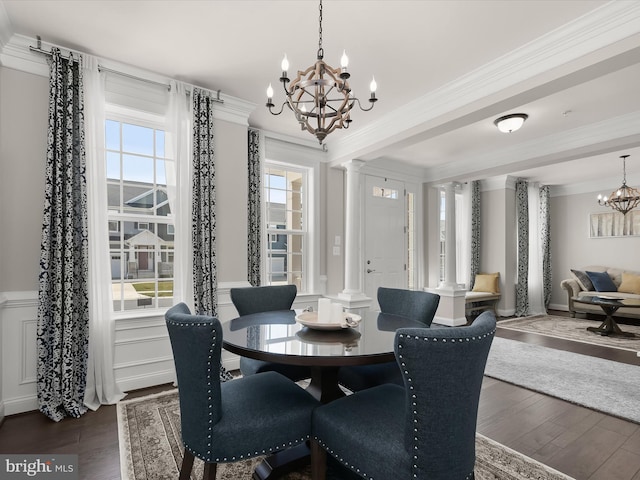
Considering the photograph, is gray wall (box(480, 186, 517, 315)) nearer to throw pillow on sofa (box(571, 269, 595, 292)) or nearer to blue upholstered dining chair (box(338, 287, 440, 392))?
A: throw pillow on sofa (box(571, 269, 595, 292))

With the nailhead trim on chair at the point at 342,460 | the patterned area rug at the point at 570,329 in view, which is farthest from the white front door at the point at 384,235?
the nailhead trim on chair at the point at 342,460

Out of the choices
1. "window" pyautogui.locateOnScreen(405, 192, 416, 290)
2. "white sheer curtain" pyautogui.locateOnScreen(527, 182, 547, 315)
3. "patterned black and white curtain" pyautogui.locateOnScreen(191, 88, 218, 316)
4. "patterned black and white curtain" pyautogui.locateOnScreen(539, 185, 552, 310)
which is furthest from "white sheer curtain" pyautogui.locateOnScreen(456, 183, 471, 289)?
"patterned black and white curtain" pyautogui.locateOnScreen(191, 88, 218, 316)

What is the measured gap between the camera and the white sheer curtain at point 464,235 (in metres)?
7.05

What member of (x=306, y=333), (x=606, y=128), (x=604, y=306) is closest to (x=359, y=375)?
(x=306, y=333)

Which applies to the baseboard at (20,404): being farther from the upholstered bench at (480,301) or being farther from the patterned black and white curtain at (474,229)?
the patterned black and white curtain at (474,229)

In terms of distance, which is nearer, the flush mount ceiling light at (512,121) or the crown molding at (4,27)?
the crown molding at (4,27)

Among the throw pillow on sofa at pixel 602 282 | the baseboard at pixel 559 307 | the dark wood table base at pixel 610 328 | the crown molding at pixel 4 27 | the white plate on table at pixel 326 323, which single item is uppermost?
the crown molding at pixel 4 27

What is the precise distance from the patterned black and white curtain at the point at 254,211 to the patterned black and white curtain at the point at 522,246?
18.6ft

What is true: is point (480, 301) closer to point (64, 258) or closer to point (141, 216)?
point (141, 216)

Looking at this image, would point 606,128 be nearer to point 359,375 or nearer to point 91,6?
point 359,375

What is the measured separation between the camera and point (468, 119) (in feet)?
10.3

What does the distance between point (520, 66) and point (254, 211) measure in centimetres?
289

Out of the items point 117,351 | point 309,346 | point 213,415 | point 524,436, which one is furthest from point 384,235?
point 213,415

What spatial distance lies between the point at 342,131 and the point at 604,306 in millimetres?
4894
